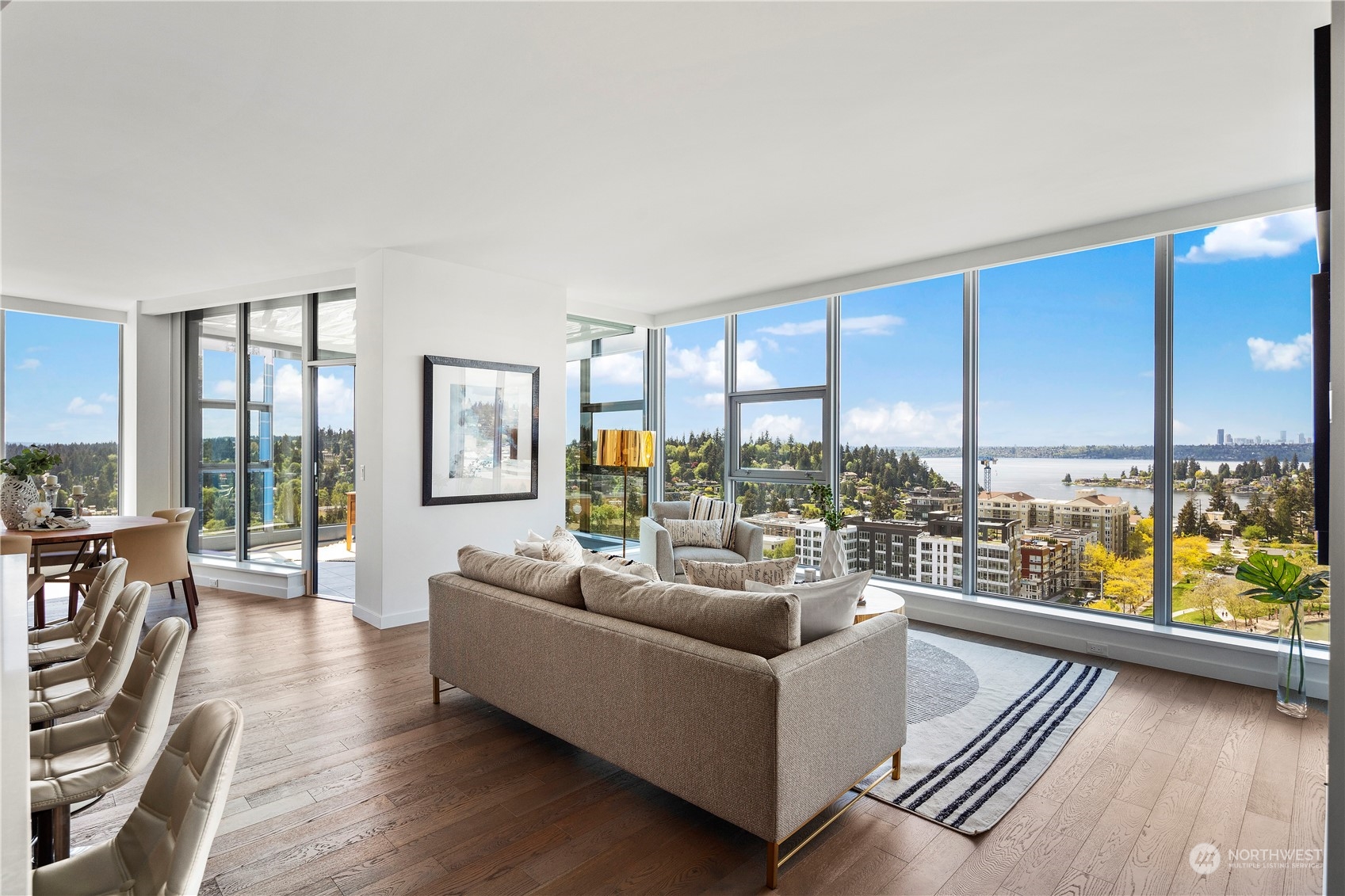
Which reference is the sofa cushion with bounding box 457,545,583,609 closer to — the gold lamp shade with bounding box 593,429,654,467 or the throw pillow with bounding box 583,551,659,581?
the throw pillow with bounding box 583,551,659,581

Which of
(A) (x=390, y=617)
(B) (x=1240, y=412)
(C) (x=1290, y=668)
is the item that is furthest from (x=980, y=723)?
(A) (x=390, y=617)

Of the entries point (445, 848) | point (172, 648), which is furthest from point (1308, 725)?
point (172, 648)

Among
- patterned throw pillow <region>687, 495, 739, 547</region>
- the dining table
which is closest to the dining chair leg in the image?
the dining table

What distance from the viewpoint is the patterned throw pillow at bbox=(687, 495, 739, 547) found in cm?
540

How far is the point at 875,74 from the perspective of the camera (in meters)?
2.46

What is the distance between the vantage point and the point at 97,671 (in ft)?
6.40

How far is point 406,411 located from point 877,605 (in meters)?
3.44

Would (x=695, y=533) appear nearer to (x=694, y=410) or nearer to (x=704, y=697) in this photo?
(x=694, y=410)

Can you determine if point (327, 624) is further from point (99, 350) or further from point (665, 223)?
point (99, 350)

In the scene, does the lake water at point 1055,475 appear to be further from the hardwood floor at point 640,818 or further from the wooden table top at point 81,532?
the wooden table top at point 81,532

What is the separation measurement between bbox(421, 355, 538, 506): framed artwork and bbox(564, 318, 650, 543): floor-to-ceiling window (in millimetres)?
1096

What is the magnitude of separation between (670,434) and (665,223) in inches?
116

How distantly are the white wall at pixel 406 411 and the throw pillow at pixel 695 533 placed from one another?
4.37ft

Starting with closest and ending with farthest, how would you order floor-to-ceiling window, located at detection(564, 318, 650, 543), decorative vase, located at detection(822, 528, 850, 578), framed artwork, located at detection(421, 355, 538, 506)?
decorative vase, located at detection(822, 528, 850, 578), framed artwork, located at detection(421, 355, 538, 506), floor-to-ceiling window, located at detection(564, 318, 650, 543)
